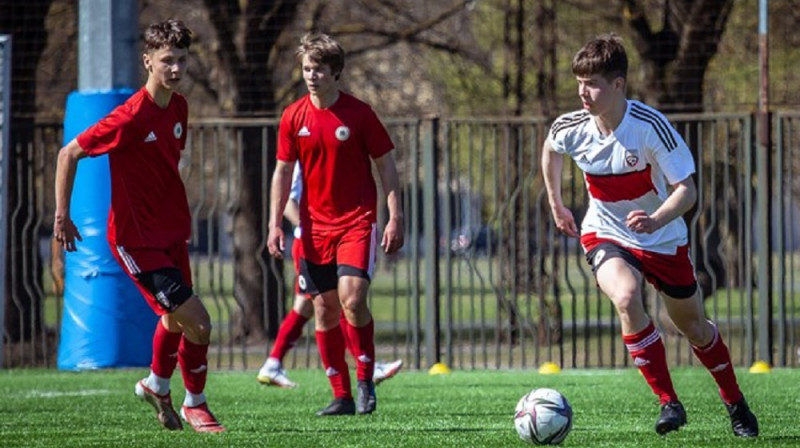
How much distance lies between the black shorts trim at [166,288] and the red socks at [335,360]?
57.6 inches

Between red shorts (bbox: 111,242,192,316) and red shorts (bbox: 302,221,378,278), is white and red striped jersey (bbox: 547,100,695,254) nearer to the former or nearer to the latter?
red shorts (bbox: 302,221,378,278)

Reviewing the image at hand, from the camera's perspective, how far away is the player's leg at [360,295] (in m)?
9.06

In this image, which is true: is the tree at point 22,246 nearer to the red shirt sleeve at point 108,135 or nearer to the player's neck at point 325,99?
the player's neck at point 325,99

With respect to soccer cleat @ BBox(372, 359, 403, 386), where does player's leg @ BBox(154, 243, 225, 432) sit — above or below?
above

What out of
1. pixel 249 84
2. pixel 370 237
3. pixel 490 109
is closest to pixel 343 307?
pixel 370 237

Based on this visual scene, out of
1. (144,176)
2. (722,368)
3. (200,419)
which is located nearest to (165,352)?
(200,419)

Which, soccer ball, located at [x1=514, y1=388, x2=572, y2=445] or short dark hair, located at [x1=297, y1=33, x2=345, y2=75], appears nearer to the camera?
Result: soccer ball, located at [x1=514, y1=388, x2=572, y2=445]

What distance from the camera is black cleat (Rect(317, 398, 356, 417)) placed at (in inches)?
362

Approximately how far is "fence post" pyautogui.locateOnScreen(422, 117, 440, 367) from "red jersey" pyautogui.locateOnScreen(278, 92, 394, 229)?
503 cm

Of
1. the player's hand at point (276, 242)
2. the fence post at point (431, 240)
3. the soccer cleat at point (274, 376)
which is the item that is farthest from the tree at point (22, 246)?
the player's hand at point (276, 242)

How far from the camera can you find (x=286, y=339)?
37.1 feet

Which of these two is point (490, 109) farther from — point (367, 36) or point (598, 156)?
point (598, 156)

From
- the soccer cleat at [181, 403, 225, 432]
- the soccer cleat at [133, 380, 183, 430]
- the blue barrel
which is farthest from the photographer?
the blue barrel

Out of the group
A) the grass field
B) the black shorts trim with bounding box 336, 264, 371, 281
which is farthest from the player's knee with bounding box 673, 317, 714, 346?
the black shorts trim with bounding box 336, 264, 371, 281
